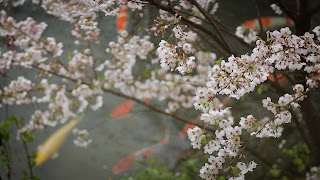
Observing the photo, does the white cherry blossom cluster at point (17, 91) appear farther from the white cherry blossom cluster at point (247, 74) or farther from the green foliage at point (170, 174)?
the white cherry blossom cluster at point (247, 74)

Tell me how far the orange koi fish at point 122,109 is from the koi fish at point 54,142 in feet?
1.52

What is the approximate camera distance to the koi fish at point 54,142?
314cm

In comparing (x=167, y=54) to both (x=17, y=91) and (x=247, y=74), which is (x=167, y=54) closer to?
(x=247, y=74)

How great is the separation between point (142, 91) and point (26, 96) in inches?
48.5

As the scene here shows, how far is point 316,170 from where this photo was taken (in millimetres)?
2252

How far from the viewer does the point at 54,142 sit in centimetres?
324

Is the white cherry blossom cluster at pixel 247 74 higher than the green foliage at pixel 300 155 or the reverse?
the reverse

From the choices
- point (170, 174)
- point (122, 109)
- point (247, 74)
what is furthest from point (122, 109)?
point (247, 74)

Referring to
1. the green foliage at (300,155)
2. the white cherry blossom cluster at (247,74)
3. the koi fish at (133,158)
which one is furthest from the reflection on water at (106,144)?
the white cherry blossom cluster at (247,74)

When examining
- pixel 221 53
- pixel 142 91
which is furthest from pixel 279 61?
pixel 142 91

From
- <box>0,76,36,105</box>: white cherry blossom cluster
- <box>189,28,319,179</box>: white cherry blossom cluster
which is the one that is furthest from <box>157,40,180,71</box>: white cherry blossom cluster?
<box>0,76,36,105</box>: white cherry blossom cluster

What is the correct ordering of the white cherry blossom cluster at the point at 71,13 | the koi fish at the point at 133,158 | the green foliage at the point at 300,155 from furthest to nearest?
the koi fish at the point at 133,158 < the green foliage at the point at 300,155 < the white cherry blossom cluster at the point at 71,13

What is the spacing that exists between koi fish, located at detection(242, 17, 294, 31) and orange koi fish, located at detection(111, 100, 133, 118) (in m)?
1.90

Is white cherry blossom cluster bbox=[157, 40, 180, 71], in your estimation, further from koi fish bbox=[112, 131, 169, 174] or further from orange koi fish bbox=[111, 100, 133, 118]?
koi fish bbox=[112, 131, 169, 174]
